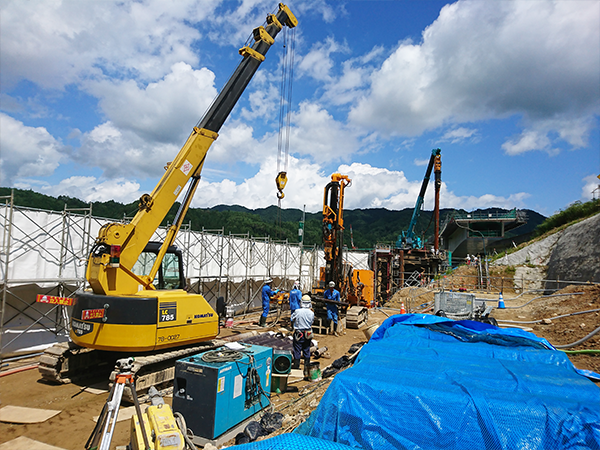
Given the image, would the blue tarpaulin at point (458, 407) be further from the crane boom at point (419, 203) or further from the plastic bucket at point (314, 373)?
the crane boom at point (419, 203)

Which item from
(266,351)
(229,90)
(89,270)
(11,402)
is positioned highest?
(229,90)

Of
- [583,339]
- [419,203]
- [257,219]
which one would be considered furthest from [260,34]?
[257,219]

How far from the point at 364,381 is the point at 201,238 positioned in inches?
525

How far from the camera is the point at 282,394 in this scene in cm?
686

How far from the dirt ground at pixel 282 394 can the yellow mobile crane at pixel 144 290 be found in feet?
2.15

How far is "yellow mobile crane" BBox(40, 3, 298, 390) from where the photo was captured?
259 inches

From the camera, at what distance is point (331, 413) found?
370 centimetres

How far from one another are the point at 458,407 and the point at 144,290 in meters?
6.51

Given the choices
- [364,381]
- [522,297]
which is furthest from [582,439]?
[522,297]

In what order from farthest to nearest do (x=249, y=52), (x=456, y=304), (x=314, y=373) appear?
1. (x=456, y=304)
2. (x=249, y=52)
3. (x=314, y=373)

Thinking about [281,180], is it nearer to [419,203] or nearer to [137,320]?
[137,320]

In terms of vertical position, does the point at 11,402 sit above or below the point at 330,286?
below

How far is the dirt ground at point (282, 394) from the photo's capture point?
523 cm

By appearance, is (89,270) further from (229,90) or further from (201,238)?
(201,238)
